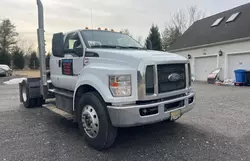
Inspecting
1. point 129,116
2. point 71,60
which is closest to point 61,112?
point 71,60

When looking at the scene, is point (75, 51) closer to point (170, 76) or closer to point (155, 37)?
point (170, 76)

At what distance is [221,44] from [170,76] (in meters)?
15.6

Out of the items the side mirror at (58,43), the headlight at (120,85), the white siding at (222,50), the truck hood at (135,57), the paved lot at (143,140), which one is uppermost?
the white siding at (222,50)

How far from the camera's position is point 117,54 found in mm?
3777

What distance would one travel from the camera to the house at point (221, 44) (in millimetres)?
16016

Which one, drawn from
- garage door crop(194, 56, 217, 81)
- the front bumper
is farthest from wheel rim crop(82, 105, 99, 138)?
garage door crop(194, 56, 217, 81)

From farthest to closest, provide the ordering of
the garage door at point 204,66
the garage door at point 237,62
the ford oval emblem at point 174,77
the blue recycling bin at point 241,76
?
1. the garage door at point 204,66
2. the garage door at point 237,62
3. the blue recycling bin at point 241,76
4. the ford oval emblem at point 174,77

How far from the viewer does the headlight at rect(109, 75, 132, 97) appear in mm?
3418

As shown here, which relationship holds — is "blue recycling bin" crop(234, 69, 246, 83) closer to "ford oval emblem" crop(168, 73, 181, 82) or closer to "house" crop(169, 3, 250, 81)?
"house" crop(169, 3, 250, 81)

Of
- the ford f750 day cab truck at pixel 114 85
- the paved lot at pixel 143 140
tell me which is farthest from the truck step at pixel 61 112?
the paved lot at pixel 143 140

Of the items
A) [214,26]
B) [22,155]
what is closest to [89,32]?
[22,155]

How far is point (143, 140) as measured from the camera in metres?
4.31

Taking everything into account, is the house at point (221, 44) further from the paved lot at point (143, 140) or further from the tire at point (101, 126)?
the tire at point (101, 126)

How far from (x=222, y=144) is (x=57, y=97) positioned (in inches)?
148
